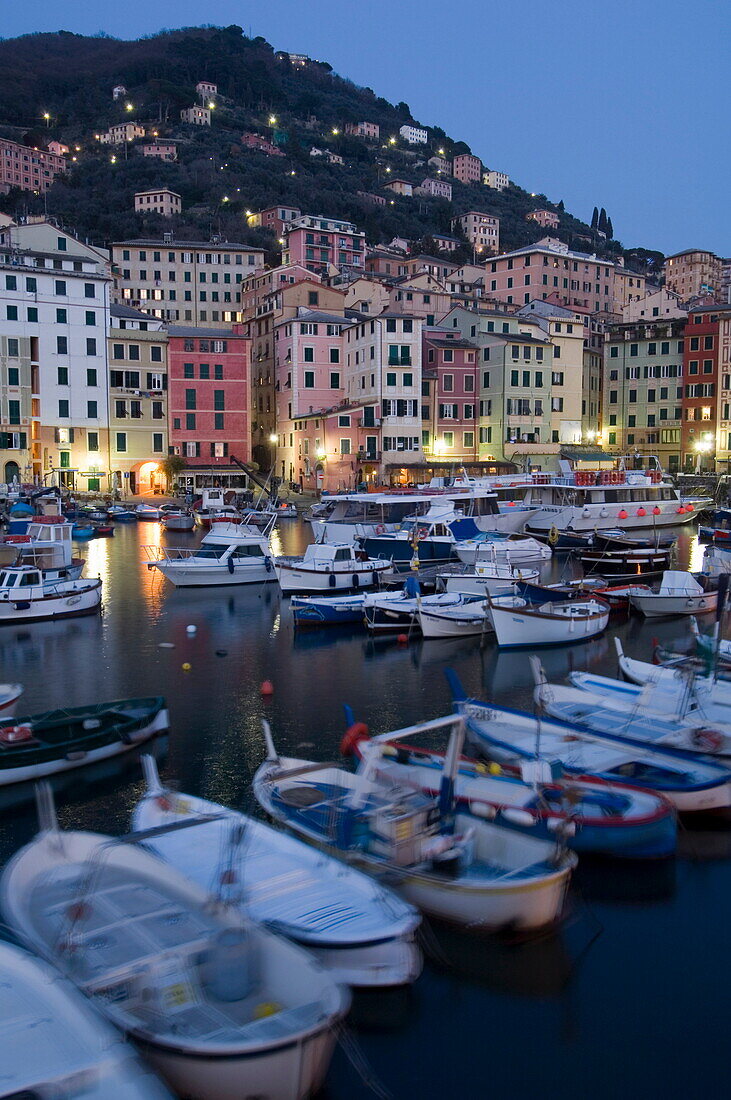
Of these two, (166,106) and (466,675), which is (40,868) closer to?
(466,675)

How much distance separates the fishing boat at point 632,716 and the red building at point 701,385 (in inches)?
2539

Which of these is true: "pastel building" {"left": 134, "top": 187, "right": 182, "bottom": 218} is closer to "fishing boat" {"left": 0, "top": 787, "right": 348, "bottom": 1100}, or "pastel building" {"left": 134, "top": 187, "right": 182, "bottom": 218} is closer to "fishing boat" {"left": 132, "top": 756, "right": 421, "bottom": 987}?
"fishing boat" {"left": 132, "top": 756, "right": 421, "bottom": 987}

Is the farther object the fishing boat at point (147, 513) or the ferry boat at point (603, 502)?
the fishing boat at point (147, 513)

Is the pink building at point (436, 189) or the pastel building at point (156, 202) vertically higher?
the pink building at point (436, 189)

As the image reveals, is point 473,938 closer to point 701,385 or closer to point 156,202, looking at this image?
point 701,385

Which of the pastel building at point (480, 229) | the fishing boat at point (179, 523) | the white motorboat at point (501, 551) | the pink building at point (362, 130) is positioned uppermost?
the pink building at point (362, 130)

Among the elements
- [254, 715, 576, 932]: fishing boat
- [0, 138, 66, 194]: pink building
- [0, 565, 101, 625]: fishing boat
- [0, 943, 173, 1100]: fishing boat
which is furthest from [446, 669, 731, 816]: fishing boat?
[0, 138, 66, 194]: pink building

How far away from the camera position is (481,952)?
974 cm

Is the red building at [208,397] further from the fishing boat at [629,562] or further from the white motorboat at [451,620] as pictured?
the white motorboat at [451,620]

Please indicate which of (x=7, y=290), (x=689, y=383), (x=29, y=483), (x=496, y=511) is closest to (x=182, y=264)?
(x=7, y=290)

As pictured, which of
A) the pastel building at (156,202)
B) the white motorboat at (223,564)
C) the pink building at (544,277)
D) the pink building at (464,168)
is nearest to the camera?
the white motorboat at (223,564)

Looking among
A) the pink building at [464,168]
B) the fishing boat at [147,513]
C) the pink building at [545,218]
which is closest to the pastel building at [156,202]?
the fishing boat at [147,513]

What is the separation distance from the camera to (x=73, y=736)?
49.9 feet

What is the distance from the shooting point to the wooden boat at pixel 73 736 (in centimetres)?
1410
